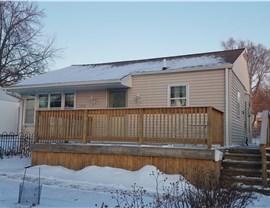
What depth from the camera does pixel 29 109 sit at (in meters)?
16.2

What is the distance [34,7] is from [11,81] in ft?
30.7

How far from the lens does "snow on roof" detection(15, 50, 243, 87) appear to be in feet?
42.1

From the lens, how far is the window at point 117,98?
44.7ft

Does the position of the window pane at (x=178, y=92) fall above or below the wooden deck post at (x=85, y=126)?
above

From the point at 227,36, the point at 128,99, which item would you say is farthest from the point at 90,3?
the point at 227,36

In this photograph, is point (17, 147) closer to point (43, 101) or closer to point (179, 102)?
point (43, 101)

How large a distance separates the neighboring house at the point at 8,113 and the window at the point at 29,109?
1186 cm

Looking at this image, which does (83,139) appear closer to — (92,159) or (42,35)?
(92,159)

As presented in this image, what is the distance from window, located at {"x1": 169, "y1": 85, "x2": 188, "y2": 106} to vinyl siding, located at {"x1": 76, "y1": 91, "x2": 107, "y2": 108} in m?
3.10

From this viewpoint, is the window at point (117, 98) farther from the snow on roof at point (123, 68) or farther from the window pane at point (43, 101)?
the window pane at point (43, 101)

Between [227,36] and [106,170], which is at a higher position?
[227,36]

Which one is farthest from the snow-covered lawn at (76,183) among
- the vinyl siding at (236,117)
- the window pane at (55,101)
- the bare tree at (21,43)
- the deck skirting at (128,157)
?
the bare tree at (21,43)

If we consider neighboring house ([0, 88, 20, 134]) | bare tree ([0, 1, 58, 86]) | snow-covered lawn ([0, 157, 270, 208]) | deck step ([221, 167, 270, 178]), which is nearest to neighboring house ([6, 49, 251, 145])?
deck step ([221, 167, 270, 178])

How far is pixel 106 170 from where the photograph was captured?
9102 mm
